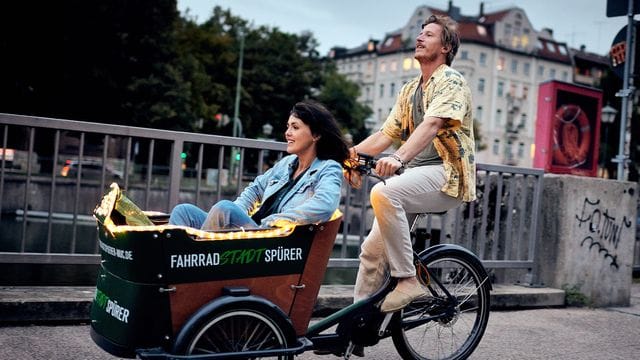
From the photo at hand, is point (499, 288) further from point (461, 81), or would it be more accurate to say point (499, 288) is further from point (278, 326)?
point (278, 326)

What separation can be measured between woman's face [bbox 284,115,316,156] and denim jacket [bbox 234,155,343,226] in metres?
0.10

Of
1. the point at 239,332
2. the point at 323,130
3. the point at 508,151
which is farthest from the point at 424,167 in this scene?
the point at 508,151

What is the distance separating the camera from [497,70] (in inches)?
3258

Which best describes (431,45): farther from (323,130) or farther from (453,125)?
(323,130)

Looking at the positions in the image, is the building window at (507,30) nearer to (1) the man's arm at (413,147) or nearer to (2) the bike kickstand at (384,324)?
(1) the man's arm at (413,147)

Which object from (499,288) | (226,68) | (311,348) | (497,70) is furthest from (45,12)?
(497,70)

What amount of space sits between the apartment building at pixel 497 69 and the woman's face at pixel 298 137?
76822 millimetres

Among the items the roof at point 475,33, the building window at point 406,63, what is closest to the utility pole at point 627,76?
the roof at point 475,33

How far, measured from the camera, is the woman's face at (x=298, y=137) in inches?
143

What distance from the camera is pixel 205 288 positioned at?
119 inches

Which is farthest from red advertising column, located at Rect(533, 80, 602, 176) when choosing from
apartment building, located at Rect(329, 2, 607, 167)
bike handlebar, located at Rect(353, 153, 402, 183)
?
Result: apartment building, located at Rect(329, 2, 607, 167)

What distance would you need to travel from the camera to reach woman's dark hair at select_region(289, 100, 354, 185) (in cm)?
365

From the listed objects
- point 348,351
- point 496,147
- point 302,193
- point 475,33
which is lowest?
point 348,351

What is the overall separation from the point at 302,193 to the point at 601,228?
4559mm
